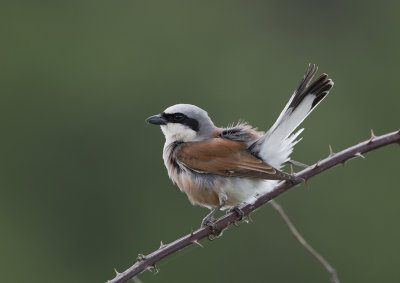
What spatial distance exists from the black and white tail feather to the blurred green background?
551cm

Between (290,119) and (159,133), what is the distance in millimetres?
7957

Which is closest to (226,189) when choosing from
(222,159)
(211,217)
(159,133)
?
(222,159)

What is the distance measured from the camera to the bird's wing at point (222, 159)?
358 centimetres

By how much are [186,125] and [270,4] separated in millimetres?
13396

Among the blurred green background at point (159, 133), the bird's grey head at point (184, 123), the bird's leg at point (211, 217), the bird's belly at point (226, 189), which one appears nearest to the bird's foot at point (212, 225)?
the bird's leg at point (211, 217)

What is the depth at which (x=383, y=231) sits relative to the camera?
9.74m

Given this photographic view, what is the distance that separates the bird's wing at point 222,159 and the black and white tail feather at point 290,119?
85 millimetres

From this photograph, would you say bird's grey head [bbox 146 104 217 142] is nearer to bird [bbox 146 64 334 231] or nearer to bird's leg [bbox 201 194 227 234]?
bird [bbox 146 64 334 231]

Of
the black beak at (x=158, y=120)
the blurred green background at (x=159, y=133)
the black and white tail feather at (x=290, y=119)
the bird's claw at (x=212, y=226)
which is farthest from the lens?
the blurred green background at (x=159, y=133)

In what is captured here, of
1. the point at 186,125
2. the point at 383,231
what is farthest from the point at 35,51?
the point at 186,125

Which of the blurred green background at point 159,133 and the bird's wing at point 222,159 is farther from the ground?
the blurred green background at point 159,133

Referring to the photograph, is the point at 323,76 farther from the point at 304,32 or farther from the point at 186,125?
the point at 304,32

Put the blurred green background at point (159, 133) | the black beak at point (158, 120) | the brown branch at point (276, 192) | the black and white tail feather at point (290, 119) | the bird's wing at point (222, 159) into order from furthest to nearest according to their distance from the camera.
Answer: the blurred green background at point (159, 133) < the black beak at point (158, 120) < the bird's wing at point (222, 159) < the black and white tail feather at point (290, 119) < the brown branch at point (276, 192)

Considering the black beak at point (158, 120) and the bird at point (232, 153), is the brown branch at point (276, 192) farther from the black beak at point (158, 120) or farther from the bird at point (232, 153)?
the black beak at point (158, 120)
